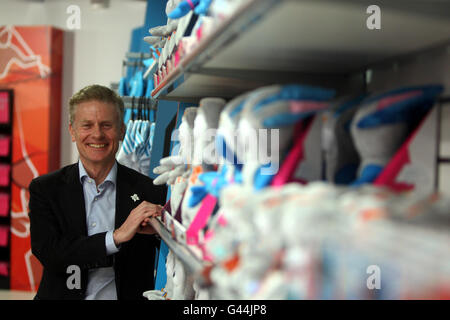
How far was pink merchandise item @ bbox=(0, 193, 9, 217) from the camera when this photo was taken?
4914 mm

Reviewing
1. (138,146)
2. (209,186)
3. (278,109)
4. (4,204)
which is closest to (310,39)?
(278,109)

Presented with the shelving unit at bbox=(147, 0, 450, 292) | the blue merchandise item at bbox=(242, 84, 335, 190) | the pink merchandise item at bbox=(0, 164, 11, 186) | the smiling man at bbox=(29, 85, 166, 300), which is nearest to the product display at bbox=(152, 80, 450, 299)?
the blue merchandise item at bbox=(242, 84, 335, 190)

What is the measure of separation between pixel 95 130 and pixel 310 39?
1.49 meters

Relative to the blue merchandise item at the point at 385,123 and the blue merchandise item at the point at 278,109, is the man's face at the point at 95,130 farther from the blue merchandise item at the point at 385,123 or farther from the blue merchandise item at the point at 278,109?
the blue merchandise item at the point at 385,123

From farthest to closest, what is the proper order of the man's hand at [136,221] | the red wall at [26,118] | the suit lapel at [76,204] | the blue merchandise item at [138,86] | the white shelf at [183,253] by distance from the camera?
the red wall at [26,118] < the blue merchandise item at [138,86] < the suit lapel at [76,204] < the man's hand at [136,221] < the white shelf at [183,253]

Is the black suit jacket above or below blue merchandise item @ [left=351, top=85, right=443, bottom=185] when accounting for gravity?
below

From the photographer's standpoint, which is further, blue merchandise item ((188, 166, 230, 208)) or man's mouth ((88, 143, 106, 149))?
man's mouth ((88, 143, 106, 149))

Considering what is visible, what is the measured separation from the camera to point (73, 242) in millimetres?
1992

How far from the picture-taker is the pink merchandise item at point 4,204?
16.1 ft

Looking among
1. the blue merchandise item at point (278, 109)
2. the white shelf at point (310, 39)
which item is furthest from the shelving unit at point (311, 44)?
the blue merchandise item at point (278, 109)

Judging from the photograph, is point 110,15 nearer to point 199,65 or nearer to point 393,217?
point 199,65

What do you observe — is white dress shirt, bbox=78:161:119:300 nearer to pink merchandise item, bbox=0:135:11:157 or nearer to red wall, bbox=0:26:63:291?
red wall, bbox=0:26:63:291

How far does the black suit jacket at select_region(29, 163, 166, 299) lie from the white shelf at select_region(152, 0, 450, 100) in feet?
3.58
